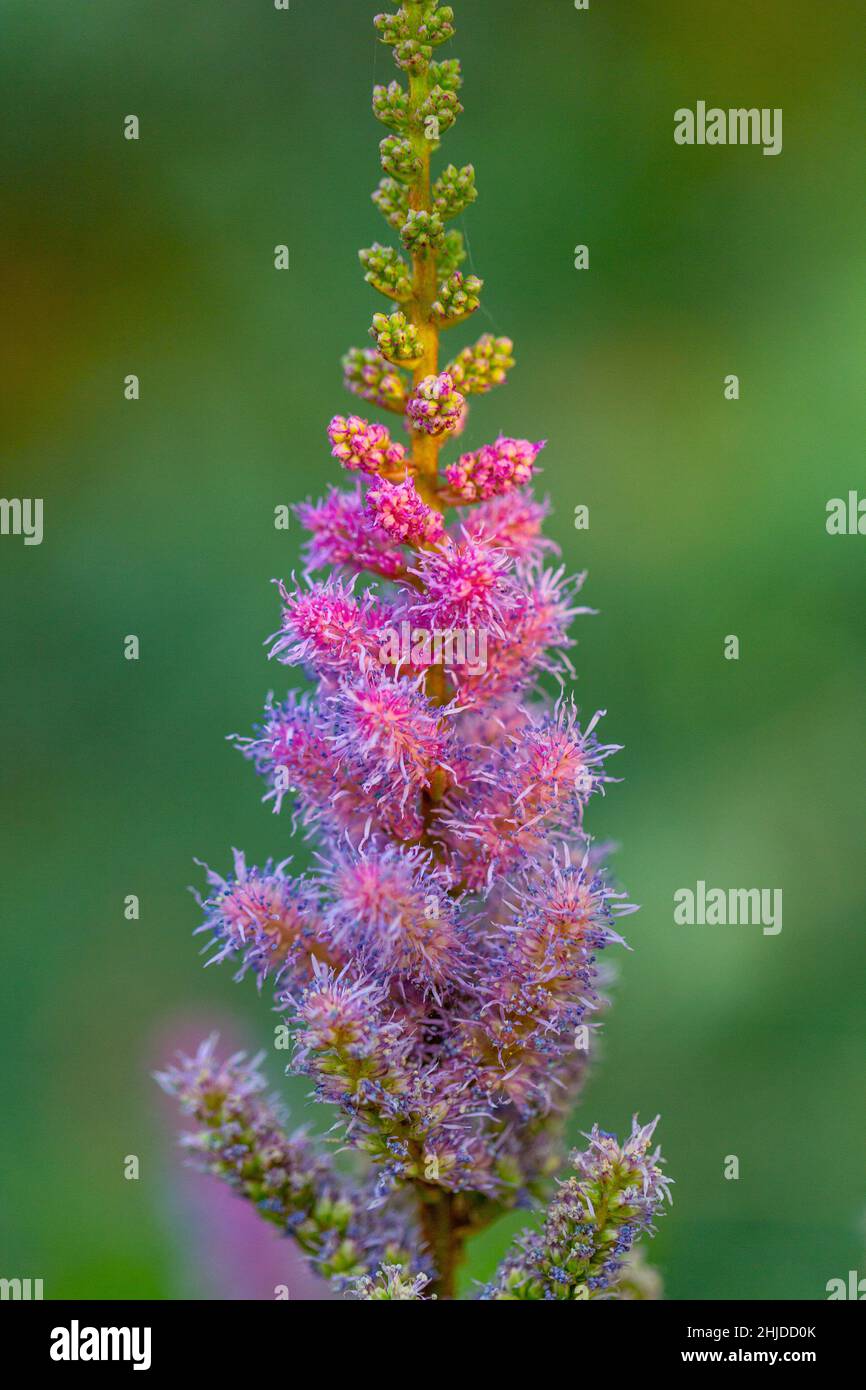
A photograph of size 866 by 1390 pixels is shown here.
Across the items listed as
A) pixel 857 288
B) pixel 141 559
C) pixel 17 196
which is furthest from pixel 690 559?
pixel 17 196

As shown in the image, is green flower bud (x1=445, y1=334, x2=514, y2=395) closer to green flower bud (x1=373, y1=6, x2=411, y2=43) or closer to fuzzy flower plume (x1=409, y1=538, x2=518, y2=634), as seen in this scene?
fuzzy flower plume (x1=409, y1=538, x2=518, y2=634)

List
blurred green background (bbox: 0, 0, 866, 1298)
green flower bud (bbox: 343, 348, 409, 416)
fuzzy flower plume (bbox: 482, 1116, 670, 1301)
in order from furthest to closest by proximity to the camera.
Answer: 1. blurred green background (bbox: 0, 0, 866, 1298)
2. green flower bud (bbox: 343, 348, 409, 416)
3. fuzzy flower plume (bbox: 482, 1116, 670, 1301)

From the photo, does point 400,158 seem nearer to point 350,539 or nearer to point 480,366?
point 480,366

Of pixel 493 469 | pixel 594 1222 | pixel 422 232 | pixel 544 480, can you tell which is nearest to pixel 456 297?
pixel 422 232

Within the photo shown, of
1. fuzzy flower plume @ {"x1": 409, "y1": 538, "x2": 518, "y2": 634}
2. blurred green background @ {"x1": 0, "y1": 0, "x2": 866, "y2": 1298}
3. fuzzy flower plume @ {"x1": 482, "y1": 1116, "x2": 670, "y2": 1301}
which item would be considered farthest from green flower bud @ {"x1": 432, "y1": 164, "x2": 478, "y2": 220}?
blurred green background @ {"x1": 0, "y1": 0, "x2": 866, "y2": 1298}

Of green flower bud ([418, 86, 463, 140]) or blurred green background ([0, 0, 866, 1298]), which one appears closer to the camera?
green flower bud ([418, 86, 463, 140])

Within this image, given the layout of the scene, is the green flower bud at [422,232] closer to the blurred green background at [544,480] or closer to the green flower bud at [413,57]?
the green flower bud at [413,57]

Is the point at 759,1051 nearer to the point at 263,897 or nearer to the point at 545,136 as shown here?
the point at 263,897
